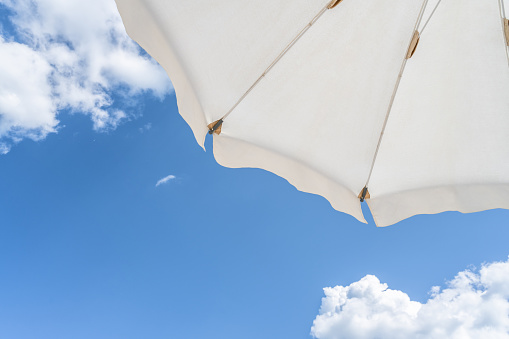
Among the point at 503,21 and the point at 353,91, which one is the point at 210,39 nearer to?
the point at 353,91

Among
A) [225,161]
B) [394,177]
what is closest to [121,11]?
[225,161]

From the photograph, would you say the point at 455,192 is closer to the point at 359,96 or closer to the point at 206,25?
the point at 359,96

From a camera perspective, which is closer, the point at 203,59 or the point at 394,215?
the point at 203,59

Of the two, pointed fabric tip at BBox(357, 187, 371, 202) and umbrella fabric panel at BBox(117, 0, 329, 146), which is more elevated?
umbrella fabric panel at BBox(117, 0, 329, 146)

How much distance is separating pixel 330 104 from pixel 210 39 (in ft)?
4.89

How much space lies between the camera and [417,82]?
4219 millimetres

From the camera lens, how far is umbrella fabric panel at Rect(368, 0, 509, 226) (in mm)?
3900

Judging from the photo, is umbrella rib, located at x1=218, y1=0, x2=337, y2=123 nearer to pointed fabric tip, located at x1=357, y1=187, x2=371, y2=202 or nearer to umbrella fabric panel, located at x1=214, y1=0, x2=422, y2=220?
umbrella fabric panel, located at x1=214, y1=0, x2=422, y2=220

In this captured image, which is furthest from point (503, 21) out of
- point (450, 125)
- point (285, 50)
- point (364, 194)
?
point (364, 194)

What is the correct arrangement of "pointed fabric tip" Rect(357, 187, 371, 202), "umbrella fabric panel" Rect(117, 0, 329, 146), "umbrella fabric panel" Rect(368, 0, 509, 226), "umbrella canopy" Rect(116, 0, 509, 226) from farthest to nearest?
"pointed fabric tip" Rect(357, 187, 371, 202), "umbrella fabric panel" Rect(368, 0, 509, 226), "umbrella canopy" Rect(116, 0, 509, 226), "umbrella fabric panel" Rect(117, 0, 329, 146)

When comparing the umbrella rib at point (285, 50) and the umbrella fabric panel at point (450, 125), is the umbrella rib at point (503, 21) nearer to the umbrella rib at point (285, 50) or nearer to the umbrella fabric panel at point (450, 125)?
the umbrella fabric panel at point (450, 125)

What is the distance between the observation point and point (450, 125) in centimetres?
446

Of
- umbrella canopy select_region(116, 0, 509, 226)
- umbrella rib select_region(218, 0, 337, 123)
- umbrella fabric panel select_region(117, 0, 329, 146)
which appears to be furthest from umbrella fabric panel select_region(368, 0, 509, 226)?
umbrella fabric panel select_region(117, 0, 329, 146)

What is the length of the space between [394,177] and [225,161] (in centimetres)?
206
